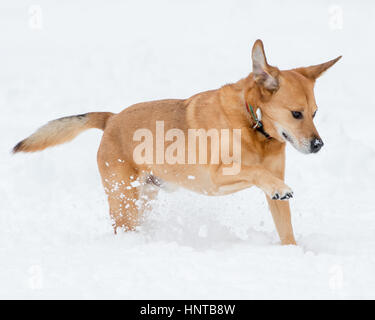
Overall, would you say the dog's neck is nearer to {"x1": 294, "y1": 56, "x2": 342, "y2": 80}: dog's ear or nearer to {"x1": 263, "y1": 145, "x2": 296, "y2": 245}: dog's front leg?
{"x1": 263, "y1": 145, "x2": 296, "y2": 245}: dog's front leg

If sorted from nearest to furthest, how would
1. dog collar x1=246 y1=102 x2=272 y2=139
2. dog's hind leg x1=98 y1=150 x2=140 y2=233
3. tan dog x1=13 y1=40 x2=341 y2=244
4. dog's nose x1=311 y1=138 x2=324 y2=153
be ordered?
dog's nose x1=311 y1=138 x2=324 y2=153 < tan dog x1=13 y1=40 x2=341 y2=244 < dog collar x1=246 y1=102 x2=272 y2=139 < dog's hind leg x1=98 y1=150 x2=140 y2=233

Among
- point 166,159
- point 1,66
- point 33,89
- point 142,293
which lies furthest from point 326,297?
point 1,66

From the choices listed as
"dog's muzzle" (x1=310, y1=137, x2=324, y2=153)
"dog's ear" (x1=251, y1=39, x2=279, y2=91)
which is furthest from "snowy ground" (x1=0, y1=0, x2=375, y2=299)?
"dog's ear" (x1=251, y1=39, x2=279, y2=91)

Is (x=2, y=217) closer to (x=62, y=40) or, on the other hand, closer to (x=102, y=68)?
(x=102, y=68)

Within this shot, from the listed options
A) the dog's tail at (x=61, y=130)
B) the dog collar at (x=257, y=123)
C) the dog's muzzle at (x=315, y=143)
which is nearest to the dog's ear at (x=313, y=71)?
the dog collar at (x=257, y=123)

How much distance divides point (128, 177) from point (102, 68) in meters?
6.67

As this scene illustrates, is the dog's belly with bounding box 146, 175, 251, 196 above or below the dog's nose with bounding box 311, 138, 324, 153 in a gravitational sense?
below

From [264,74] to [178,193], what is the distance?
71.8 inches

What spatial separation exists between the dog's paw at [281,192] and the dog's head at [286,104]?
1.28ft

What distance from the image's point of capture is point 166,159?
4.96 m

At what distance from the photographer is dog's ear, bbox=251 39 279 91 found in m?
4.14

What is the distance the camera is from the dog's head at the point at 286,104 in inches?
160

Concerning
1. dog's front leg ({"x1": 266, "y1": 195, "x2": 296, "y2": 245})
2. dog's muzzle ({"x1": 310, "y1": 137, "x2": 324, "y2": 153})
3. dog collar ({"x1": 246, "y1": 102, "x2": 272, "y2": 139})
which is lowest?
dog's front leg ({"x1": 266, "y1": 195, "x2": 296, "y2": 245})

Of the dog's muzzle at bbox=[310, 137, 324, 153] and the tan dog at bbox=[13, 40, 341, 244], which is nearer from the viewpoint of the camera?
the dog's muzzle at bbox=[310, 137, 324, 153]
